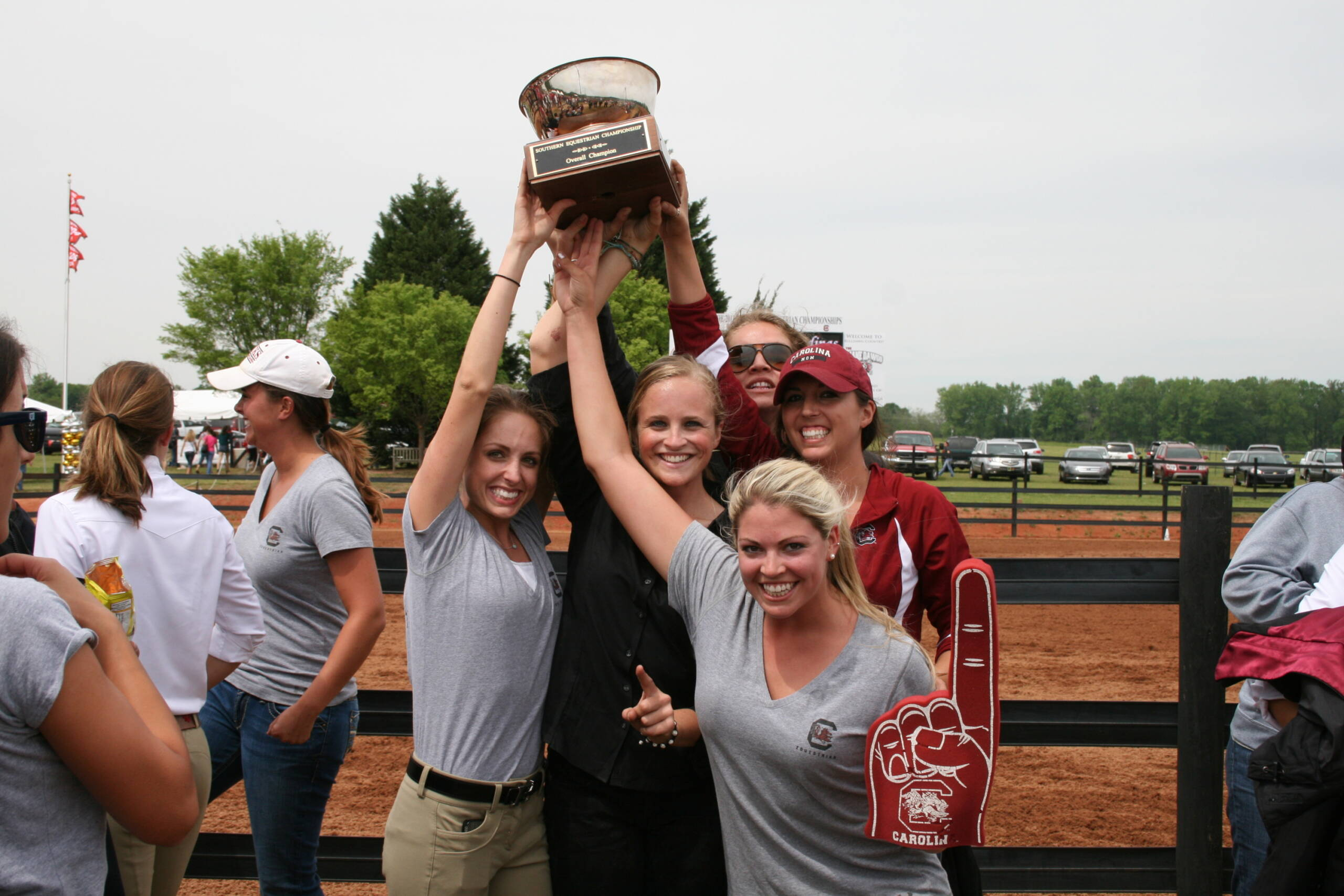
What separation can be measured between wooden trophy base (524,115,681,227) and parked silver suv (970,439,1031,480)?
3155 cm

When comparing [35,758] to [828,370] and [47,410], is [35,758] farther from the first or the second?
[47,410]

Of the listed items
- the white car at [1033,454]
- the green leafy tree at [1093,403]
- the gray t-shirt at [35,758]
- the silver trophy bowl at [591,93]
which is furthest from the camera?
the green leafy tree at [1093,403]

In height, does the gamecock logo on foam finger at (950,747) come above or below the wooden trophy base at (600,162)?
below

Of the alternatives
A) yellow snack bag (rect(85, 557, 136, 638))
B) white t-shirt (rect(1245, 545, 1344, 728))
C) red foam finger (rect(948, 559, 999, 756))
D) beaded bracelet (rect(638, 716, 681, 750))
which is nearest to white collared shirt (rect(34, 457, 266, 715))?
yellow snack bag (rect(85, 557, 136, 638))

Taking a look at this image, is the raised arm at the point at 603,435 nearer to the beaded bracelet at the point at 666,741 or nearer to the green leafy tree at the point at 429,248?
the beaded bracelet at the point at 666,741

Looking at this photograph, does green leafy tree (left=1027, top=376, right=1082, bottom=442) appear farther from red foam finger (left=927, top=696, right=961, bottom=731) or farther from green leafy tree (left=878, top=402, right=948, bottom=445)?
red foam finger (left=927, top=696, right=961, bottom=731)

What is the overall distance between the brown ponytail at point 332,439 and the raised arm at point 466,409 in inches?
29.2

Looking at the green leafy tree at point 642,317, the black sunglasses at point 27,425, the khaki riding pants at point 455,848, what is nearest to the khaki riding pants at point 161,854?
the khaki riding pants at point 455,848

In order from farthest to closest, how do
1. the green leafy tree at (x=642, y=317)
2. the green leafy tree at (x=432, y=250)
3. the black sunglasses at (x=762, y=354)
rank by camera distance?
1. the green leafy tree at (x=432, y=250)
2. the green leafy tree at (x=642, y=317)
3. the black sunglasses at (x=762, y=354)

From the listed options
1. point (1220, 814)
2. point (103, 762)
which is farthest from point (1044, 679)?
point (103, 762)

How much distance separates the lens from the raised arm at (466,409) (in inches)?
86.0

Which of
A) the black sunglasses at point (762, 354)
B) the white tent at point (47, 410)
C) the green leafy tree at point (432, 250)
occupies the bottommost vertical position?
the white tent at point (47, 410)

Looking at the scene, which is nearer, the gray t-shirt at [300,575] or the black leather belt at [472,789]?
the black leather belt at [472,789]

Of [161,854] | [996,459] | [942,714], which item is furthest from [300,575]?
[996,459]
